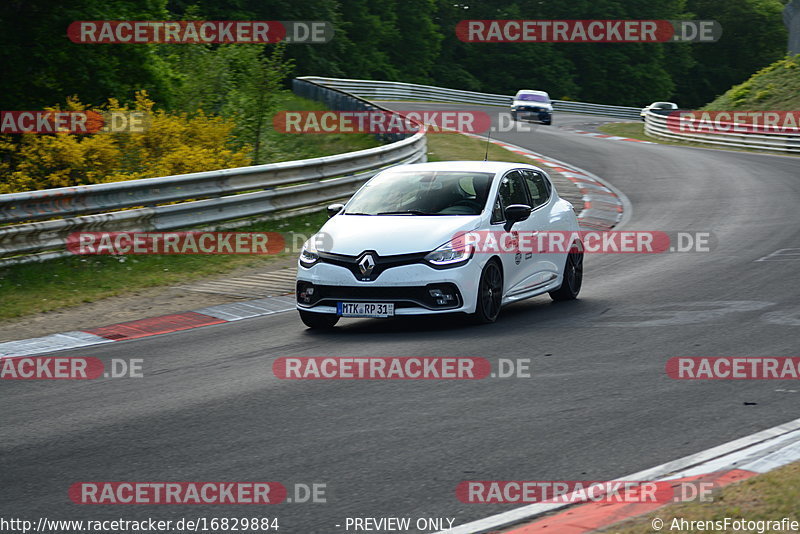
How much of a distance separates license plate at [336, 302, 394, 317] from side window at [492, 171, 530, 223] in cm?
171

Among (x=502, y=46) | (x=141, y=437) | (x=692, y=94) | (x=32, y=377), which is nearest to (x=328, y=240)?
(x=32, y=377)

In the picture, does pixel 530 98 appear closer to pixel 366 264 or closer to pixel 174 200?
pixel 174 200

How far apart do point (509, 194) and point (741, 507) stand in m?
7.10

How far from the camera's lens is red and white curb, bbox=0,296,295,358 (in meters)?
10.2

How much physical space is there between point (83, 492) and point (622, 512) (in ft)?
9.43

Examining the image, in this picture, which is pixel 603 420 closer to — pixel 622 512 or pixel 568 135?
pixel 622 512

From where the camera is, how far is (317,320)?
422 inches

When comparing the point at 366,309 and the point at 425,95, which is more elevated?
the point at 425,95

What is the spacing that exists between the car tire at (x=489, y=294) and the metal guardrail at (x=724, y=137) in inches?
1119
